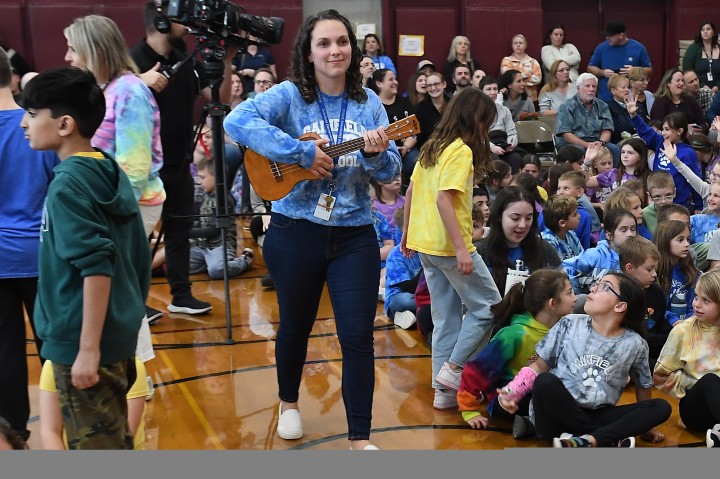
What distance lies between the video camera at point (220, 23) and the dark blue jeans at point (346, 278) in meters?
1.53

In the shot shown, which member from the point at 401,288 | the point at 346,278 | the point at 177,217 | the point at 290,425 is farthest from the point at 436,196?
the point at 177,217

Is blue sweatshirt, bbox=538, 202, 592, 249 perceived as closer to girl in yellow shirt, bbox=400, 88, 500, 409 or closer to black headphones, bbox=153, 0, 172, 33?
girl in yellow shirt, bbox=400, 88, 500, 409

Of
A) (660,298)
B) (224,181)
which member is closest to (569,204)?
(660,298)

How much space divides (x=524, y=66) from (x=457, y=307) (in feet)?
22.8

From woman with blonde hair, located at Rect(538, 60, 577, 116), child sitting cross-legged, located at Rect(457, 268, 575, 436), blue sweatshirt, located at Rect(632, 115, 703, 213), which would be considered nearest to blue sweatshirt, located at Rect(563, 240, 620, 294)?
child sitting cross-legged, located at Rect(457, 268, 575, 436)

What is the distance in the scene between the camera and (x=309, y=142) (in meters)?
3.03

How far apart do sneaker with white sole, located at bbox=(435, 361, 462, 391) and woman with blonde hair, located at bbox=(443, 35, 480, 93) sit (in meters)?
6.80

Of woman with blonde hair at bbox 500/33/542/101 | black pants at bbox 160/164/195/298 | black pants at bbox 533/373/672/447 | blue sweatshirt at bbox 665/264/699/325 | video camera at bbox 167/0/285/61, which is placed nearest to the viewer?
black pants at bbox 533/373/672/447

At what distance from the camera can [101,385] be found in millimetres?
2309

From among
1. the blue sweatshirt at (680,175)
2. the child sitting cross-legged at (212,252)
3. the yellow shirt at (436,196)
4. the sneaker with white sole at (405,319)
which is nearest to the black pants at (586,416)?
the yellow shirt at (436,196)

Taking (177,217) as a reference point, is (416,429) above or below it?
below

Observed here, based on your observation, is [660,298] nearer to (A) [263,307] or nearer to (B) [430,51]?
(A) [263,307]

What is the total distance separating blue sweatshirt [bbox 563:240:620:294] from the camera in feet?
15.2

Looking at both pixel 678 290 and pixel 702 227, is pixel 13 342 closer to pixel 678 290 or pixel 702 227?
pixel 678 290
